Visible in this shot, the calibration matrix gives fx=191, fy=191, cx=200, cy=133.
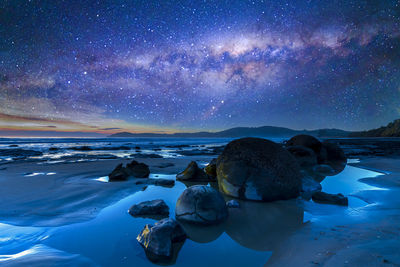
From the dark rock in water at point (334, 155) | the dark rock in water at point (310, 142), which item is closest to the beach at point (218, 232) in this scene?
the dark rock in water at point (334, 155)

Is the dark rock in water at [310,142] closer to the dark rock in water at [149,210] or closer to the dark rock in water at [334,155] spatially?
the dark rock in water at [334,155]

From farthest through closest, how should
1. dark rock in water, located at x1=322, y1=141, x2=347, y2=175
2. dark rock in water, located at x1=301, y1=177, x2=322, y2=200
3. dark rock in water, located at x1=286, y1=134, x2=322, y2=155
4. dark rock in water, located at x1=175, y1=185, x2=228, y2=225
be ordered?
dark rock in water, located at x1=286, y1=134, x2=322, y2=155 → dark rock in water, located at x1=322, y1=141, x2=347, y2=175 → dark rock in water, located at x1=301, y1=177, x2=322, y2=200 → dark rock in water, located at x1=175, y1=185, x2=228, y2=225

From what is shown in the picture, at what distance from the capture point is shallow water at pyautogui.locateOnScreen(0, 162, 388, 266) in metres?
1.77

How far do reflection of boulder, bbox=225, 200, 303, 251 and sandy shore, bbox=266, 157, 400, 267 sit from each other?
0.16 m

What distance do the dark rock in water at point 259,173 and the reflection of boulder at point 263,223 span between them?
0.73 ft

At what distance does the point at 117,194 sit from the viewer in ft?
13.1

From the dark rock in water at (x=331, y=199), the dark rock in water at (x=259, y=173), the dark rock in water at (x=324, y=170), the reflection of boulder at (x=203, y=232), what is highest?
the dark rock in water at (x=259, y=173)

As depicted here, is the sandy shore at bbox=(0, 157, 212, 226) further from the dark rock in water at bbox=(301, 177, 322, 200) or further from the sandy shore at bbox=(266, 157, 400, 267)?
the dark rock in water at bbox=(301, 177, 322, 200)

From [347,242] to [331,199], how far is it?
1.71m

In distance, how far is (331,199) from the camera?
3357 mm

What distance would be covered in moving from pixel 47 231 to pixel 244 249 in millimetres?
2328

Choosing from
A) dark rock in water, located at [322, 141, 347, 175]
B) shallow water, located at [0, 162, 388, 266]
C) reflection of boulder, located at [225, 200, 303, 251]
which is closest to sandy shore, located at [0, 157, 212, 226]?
shallow water, located at [0, 162, 388, 266]

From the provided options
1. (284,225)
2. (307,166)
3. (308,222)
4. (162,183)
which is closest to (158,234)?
(284,225)

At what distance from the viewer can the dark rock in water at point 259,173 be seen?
12.1ft
